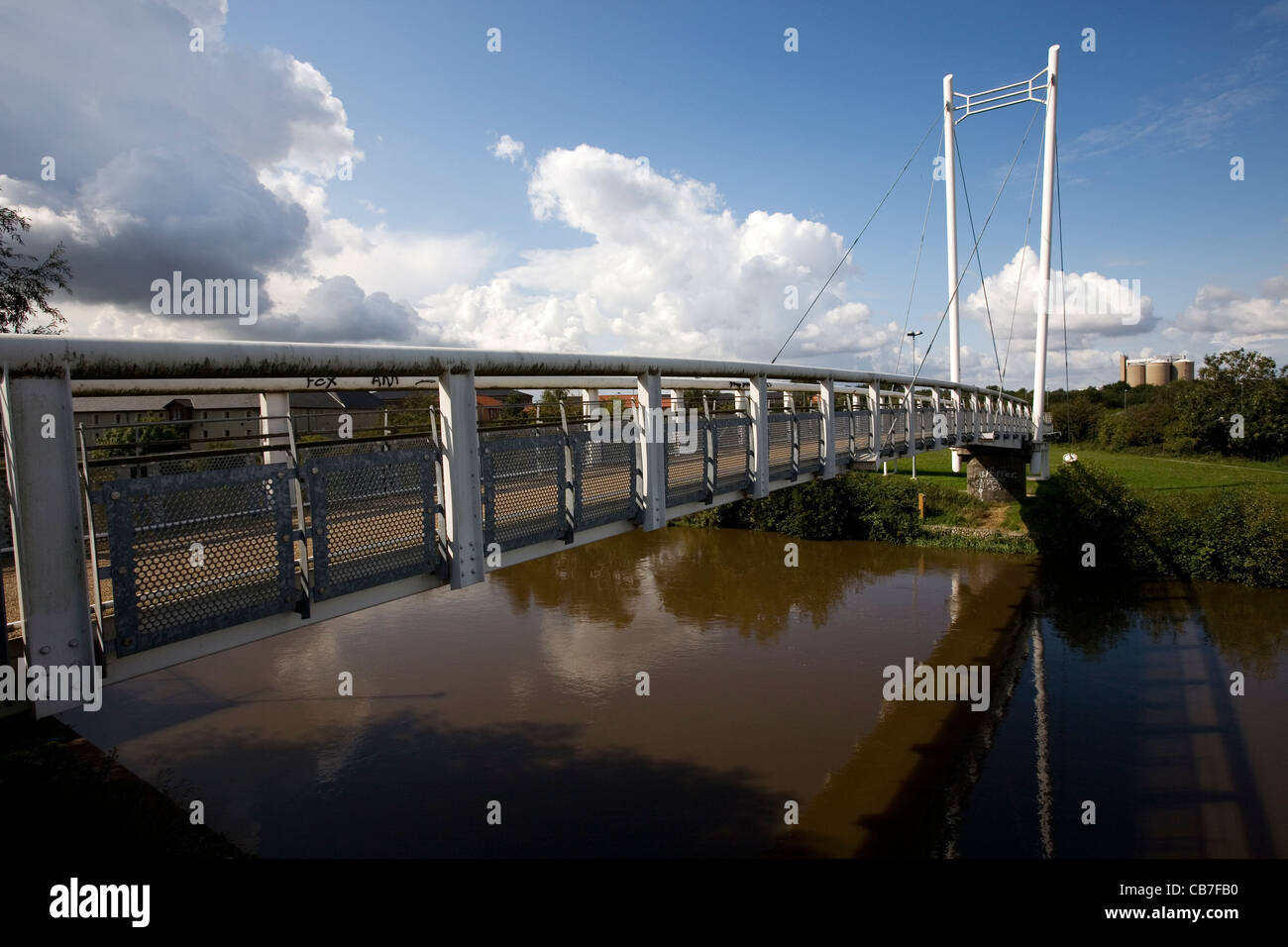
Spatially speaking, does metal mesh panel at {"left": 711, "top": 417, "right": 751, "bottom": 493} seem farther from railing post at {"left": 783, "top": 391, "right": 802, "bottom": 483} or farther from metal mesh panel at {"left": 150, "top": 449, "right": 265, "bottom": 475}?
metal mesh panel at {"left": 150, "top": 449, "right": 265, "bottom": 475}

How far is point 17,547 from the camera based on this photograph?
300cm

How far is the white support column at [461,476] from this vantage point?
479 cm

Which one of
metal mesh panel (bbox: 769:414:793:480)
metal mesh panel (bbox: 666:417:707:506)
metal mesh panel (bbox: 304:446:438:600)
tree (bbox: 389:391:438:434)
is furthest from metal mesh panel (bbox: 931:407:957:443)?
metal mesh panel (bbox: 304:446:438:600)

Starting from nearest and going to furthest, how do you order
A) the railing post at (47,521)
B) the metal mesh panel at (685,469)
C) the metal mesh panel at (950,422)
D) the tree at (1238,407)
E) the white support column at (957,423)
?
the railing post at (47,521)
the metal mesh panel at (685,469)
the metal mesh panel at (950,422)
the white support column at (957,423)
the tree at (1238,407)

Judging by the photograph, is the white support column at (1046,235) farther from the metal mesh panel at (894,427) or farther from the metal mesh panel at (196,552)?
the metal mesh panel at (196,552)

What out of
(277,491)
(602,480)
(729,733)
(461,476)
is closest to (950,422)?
(729,733)

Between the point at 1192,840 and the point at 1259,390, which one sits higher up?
the point at 1259,390

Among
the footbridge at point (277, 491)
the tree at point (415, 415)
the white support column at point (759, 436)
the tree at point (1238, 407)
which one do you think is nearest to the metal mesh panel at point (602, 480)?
the footbridge at point (277, 491)

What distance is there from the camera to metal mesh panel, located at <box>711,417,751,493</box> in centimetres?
802

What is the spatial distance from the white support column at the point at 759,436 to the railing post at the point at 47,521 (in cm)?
653

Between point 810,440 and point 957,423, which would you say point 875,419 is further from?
point 957,423
